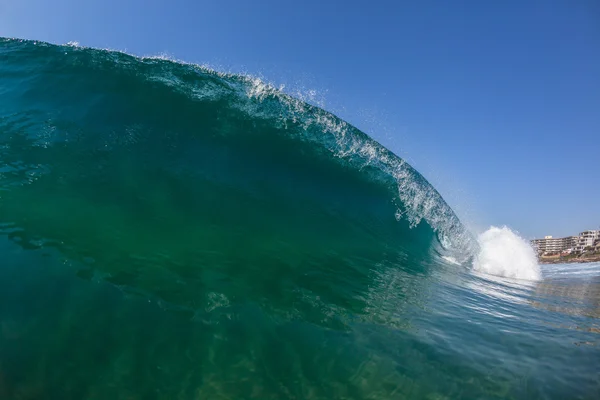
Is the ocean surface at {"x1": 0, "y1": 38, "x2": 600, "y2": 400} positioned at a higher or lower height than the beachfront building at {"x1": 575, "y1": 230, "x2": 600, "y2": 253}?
lower

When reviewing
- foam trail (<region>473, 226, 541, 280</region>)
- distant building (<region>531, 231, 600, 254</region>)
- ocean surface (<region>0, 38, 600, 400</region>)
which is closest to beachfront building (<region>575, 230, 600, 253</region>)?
distant building (<region>531, 231, 600, 254</region>)

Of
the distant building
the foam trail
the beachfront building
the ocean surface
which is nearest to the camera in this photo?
the ocean surface

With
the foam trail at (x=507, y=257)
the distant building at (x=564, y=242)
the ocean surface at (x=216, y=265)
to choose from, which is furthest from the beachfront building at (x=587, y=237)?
the ocean surface at (x=216, y=265)

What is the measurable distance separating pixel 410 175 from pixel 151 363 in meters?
10.4

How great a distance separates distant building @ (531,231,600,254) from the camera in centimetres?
10528

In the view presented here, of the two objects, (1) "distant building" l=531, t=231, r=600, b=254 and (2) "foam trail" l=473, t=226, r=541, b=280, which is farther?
(1) "distant building" l=531, t=231, r=600, b=254

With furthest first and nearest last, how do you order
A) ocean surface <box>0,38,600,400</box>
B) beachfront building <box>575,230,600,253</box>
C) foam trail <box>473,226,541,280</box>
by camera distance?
beachfront building <box>575,230,600,253</box> → foam trail <box>473,226,541,280</box> → ocean surface <box>0,38,600,400</box>

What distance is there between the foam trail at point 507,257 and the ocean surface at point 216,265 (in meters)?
4.58

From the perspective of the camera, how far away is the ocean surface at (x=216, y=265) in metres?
2.23

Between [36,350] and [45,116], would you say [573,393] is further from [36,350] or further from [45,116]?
[45,116]

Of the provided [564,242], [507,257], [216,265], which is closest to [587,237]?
[564,242]

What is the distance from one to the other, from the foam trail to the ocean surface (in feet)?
15.0

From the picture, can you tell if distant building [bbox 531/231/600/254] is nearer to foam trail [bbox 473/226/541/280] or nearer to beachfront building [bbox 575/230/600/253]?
beachfront building [bbox 575/230/600/253]

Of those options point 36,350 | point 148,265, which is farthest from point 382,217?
point 36,350
